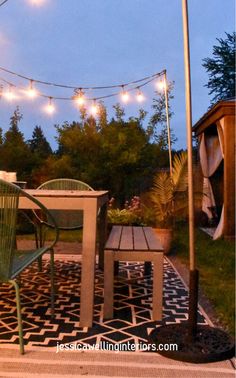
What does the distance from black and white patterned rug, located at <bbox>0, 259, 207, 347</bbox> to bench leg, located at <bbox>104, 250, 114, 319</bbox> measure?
0.06 metres

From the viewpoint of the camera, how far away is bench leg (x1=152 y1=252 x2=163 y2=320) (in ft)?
8.30

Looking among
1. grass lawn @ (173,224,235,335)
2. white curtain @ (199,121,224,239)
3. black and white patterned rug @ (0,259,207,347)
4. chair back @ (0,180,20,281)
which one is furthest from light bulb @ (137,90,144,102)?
chair back @ (0,180,20,281)

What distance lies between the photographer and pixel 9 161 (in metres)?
6.96

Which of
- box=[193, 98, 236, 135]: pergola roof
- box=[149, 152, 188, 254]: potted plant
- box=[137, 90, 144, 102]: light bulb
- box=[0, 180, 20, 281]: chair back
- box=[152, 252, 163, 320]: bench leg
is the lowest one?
box=[152, 252, 163, 320]: bench leg

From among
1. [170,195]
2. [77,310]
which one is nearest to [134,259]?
[77,310]

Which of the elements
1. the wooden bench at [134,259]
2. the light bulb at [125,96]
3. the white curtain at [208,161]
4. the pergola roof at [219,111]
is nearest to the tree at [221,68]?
the white curtain at [208,161]

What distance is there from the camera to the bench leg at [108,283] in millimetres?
2562

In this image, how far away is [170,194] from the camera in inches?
207

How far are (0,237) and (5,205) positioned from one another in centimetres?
15

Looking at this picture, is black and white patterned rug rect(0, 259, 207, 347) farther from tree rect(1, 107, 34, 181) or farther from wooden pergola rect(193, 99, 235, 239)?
tree rect(1, 107, 34, 181)

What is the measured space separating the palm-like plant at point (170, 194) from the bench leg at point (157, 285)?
8.24 feet

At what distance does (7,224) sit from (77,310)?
100 cm

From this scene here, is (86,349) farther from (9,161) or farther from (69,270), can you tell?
(9,161)

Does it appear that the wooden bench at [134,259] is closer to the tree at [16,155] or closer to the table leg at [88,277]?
the table leg at [88,277]
